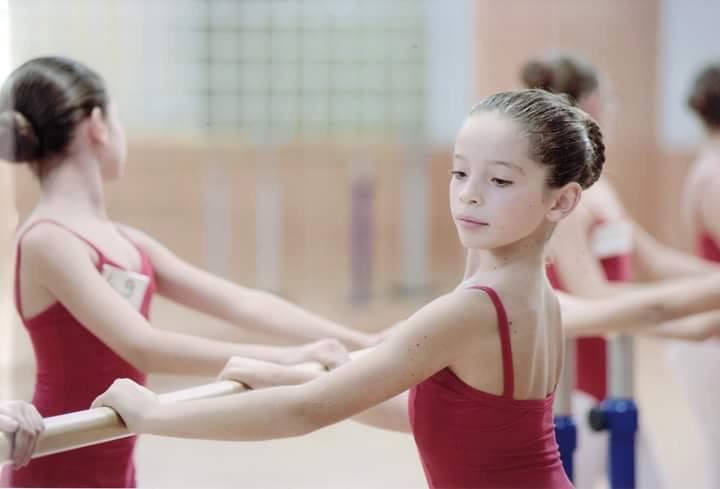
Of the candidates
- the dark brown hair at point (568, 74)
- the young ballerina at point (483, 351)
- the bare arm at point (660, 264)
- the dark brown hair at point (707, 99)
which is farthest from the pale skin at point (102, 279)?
the dark brown hair at point (707, 99)

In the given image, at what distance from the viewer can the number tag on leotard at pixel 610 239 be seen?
2318 millimetres

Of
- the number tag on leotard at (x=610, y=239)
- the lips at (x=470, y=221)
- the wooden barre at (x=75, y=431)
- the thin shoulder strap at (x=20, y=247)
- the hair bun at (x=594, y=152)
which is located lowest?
the number tag on leotard at (x=610, y=239)

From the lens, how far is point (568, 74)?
2.16 meters

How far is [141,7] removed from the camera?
17.9 ft

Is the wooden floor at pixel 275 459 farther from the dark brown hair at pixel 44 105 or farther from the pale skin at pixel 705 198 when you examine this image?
the pale skin at pixel 705 198

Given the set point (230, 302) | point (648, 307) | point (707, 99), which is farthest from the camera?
point (707, 99)

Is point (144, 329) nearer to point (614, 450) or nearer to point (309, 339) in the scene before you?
point (309, 339)

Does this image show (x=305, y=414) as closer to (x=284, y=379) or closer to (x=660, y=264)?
(x=284, y=379)

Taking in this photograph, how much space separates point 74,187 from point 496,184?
636 millimetres

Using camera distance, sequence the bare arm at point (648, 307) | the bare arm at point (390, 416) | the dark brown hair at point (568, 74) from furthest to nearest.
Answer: the dark brown hair at point (568, 74)
the bare arm at point (648, 307)
the bare arm at point (390, 416)

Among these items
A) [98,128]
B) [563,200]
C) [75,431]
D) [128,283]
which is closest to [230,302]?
[128,283]

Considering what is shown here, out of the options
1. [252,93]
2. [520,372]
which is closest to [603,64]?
[252,93]

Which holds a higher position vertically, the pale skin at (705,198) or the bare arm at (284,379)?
the bare arm at (284,379)

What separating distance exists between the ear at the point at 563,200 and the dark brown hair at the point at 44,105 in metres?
0.67
